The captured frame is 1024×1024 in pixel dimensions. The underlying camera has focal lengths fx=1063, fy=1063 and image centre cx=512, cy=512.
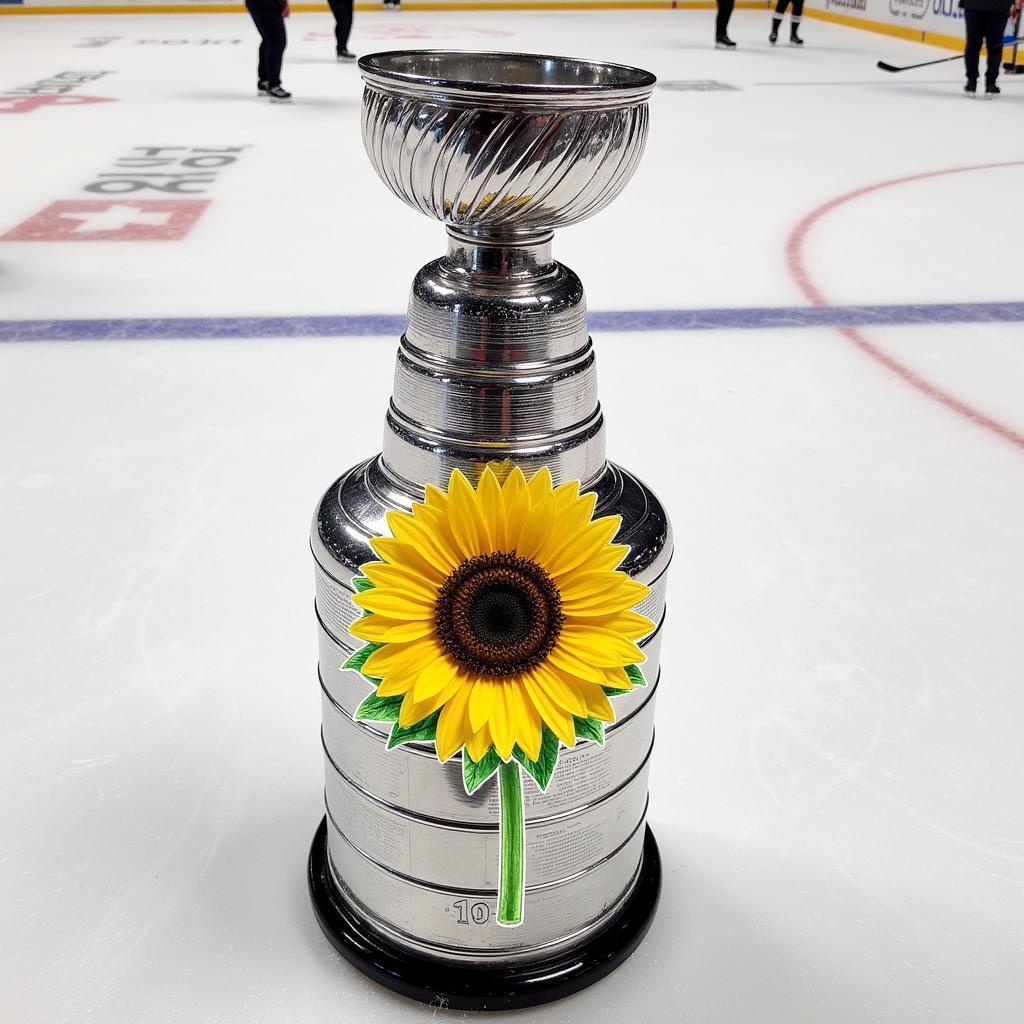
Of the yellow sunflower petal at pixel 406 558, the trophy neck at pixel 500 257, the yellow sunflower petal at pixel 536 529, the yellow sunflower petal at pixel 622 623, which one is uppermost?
the trophy neck at pixel 500 257

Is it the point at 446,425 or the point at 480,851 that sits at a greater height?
the point at 446,425

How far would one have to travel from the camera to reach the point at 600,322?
2762 mm

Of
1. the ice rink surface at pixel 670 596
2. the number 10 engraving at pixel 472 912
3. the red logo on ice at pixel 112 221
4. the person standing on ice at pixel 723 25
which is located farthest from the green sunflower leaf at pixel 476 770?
the person standing on ice at pixel 723 25

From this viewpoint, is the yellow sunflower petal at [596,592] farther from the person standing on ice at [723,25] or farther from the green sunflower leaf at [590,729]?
the person standing on ice at [723,25]

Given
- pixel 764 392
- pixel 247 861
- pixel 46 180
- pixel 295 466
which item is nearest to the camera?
pixel 247 861

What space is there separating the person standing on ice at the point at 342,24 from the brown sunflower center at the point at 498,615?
798 cm

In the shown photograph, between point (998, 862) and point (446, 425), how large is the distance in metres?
0.76

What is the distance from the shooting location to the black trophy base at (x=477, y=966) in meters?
0.91

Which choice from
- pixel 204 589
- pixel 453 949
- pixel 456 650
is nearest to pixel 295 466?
pixel 204 589

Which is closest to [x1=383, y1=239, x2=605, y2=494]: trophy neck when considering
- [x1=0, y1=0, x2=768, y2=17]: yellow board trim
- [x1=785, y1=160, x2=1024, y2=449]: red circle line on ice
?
[x1=785, y1=160, x2=1024, y2=449]: red circle line on ice

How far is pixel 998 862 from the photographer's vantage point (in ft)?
3.60

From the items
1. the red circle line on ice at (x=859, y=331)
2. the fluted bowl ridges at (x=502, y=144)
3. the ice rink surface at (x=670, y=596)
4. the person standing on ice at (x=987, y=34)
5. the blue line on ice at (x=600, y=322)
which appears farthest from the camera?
the person standing on ice at (x=987, y=34)

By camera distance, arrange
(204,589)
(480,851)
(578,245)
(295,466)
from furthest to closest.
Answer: (578,245), (295,466), (204,589), (480,851)

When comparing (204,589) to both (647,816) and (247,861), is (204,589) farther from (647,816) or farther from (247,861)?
(647,816)
